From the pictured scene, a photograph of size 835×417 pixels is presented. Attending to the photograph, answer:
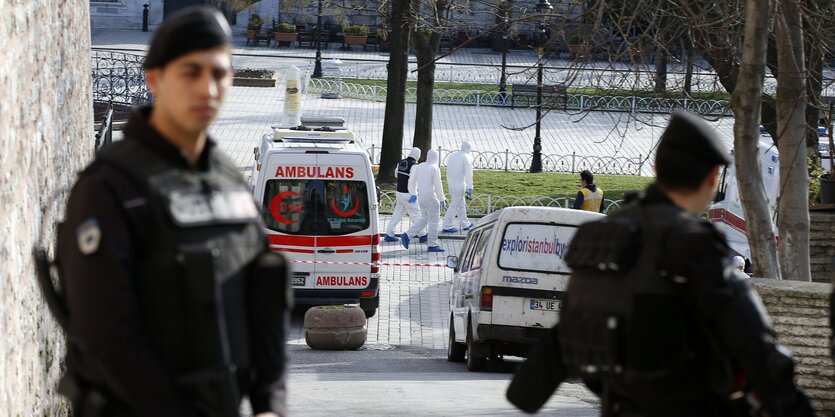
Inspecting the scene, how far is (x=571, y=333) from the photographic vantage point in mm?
4301

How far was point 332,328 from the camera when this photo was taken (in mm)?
15328

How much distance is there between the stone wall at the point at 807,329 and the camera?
30.4 feet

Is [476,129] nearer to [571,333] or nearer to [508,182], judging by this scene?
[508,182]

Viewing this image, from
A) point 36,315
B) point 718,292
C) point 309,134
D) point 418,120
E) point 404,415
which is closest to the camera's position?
point 718,292

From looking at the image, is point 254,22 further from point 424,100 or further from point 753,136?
point 753,136

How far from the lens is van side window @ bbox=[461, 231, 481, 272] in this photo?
50.1 ft

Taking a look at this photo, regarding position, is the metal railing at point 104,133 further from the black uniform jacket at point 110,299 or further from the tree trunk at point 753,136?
the black uniform jacket at point 110,299

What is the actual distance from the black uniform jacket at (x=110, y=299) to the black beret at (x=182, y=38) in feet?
1.11

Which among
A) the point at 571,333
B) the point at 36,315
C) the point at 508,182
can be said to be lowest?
the point at 508,182

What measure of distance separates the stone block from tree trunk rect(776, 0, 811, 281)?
18.8 feet

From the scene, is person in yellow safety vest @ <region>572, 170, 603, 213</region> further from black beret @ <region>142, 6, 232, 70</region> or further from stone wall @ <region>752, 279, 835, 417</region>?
black beret @ <region>142, 6, 232, 70</region>

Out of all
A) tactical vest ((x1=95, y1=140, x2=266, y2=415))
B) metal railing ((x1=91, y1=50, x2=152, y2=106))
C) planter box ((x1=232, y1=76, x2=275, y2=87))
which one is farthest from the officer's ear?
planter box ((x1=232, y1=76, x2=275, y2=87))

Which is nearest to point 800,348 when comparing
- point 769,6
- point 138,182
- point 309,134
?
point 769,6

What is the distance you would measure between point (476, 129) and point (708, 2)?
25050mm
